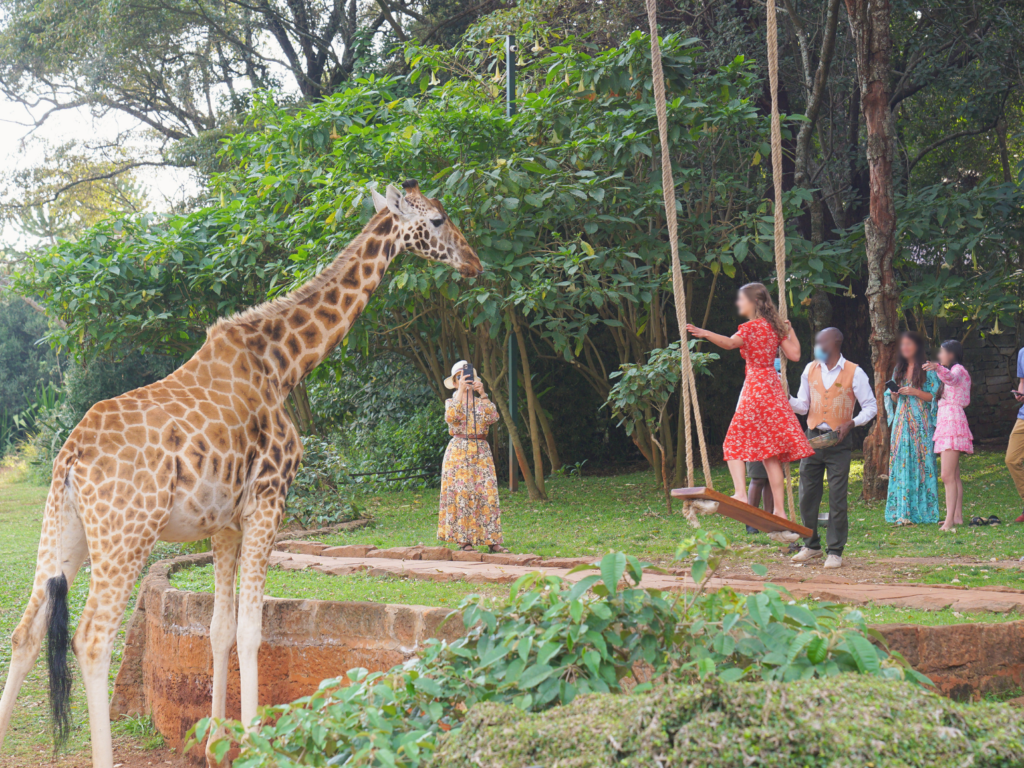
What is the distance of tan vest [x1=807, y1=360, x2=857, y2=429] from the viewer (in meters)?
7.14

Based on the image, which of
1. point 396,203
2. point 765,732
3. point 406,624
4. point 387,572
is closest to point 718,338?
point 396,203

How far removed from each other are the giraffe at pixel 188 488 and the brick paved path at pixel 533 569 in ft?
5.32

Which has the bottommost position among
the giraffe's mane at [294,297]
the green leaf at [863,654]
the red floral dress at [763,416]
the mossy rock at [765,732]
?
the mossy rock at [765,732]

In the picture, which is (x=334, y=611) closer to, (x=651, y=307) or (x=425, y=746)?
(x=425, y=746)

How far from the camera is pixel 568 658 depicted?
276cm

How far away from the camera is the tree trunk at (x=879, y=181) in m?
10.1

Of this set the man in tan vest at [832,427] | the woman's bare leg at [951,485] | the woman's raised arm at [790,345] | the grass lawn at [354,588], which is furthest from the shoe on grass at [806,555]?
the grass lawn at [354,588]

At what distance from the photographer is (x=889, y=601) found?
17.7 feet

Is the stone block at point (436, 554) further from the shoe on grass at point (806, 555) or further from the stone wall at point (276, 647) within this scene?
the shoe on grass at point (806, 555)

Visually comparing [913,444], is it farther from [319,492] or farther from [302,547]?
[319,492]

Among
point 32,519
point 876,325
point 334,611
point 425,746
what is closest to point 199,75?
point 32,519

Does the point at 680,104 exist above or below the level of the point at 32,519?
above

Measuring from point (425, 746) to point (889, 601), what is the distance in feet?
12.7

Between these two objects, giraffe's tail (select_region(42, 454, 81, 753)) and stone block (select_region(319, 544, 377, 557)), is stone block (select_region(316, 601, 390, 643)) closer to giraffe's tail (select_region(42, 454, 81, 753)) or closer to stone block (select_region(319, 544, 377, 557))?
giraffe's tail (select_region(42, 454, 81, 753))
